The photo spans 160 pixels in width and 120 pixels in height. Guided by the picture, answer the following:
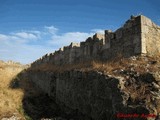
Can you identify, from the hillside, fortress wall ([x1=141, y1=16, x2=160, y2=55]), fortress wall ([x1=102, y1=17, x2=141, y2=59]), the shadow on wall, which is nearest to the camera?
the hillside

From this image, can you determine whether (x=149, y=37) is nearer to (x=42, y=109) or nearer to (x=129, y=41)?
(x=129, y=41)

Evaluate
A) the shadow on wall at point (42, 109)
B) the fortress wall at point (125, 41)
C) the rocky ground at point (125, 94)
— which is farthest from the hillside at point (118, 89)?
the fortress wall at point (125, 41)

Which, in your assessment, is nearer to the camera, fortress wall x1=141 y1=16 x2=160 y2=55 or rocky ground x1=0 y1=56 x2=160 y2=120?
rocky ground x1=0 y1=56 x2=160 y2=120

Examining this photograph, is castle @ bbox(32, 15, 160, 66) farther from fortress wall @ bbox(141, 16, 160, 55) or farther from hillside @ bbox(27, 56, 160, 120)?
hillside @ bbox(27, 56, 160, 120)

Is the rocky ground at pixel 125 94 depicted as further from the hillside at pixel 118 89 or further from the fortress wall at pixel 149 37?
the fortress wall at pixel 149 37

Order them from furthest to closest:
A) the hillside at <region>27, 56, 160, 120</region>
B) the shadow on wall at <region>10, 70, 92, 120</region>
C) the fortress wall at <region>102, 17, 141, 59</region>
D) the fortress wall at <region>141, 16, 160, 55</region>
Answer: the shadow on wall at <region>10, 70, 92, 120</region>, the fortress wall at <region>102, 17, 141, 59</region>, the fortress wall at <region>141, 16, 160, 55</region>, the hillside at <region>27, 56, 160, 120</region>

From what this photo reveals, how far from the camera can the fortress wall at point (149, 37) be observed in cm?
800

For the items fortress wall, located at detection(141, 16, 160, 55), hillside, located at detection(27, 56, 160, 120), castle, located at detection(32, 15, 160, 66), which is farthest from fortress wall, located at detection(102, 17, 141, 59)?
hillside, located at detection(27, 56, 160, 120)

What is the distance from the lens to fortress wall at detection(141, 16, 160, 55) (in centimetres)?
800

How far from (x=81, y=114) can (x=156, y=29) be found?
4165mm

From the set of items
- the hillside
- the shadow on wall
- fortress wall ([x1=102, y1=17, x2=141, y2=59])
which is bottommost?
the shadow on wall

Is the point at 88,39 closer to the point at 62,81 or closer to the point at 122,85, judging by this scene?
the point at 62,81

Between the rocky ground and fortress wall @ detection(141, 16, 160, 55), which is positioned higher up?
fortress wall @ detection(141, 16, 160, 55)

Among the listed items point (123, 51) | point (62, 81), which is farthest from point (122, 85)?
point (62, 81)
